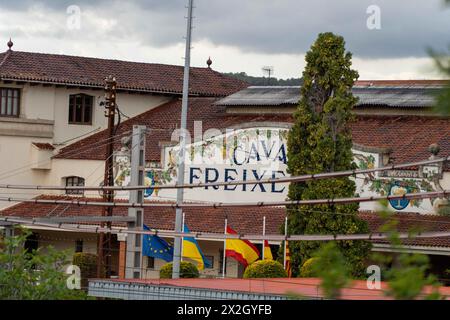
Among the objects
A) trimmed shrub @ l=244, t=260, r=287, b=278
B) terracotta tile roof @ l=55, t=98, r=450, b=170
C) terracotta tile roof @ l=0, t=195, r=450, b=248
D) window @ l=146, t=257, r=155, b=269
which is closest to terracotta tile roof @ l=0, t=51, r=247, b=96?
terracotta tile roof @ l=55, t=98, r=450, b=170

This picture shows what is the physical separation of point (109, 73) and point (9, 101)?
16.2ft

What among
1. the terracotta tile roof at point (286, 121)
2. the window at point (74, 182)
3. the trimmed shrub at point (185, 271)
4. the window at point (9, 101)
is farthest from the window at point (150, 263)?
the window at point (9, 101)

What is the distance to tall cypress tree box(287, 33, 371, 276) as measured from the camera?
33.8m

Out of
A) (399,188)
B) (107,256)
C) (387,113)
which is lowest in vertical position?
(107,256)

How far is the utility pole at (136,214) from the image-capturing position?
2841cm

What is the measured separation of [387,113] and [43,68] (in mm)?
15055

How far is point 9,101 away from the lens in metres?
47.8

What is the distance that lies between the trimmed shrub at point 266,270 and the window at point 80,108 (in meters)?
17.1

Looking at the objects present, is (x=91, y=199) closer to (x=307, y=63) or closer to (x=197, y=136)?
(x=197, y=136)

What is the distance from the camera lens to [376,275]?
3212cm

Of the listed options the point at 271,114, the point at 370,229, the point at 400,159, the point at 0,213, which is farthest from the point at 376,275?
the point at 0,213

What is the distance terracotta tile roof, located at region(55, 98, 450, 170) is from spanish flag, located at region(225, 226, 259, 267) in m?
5.22

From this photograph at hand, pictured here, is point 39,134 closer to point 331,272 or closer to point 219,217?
point 219,217
